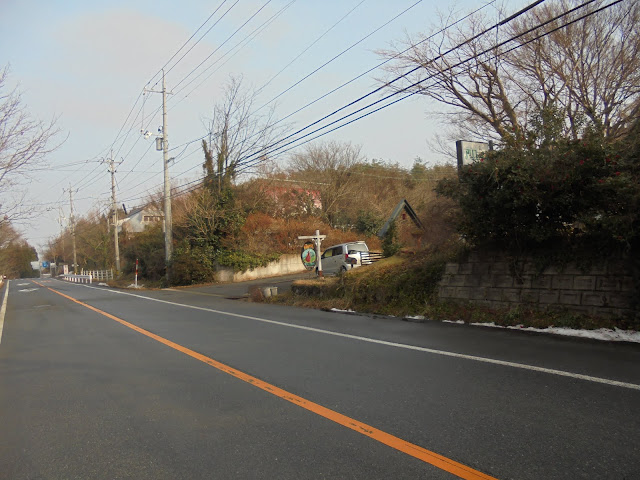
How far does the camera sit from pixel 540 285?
8.64m

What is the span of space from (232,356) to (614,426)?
16.6ft

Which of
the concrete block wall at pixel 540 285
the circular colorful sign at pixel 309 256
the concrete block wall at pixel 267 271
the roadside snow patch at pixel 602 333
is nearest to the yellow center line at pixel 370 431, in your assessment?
the roadside snow patch at pixel 602 333

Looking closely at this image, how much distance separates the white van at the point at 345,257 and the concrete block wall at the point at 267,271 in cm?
928

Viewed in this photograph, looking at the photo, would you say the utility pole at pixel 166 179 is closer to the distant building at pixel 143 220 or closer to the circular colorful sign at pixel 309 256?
the distant building at pixel 143 220

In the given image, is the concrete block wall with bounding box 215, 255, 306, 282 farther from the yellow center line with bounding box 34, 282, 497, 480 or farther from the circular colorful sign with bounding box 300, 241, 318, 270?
the yellow center line with bounding box 34, 282, 497, 480

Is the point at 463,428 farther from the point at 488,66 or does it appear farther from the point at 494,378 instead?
the point at 488,66

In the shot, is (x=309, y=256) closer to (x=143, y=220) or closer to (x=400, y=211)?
(x=400, y=211)

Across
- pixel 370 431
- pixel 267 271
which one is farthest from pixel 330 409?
pixel 267 271

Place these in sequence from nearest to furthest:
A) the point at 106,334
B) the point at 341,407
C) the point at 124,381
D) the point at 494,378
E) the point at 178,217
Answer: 1. the point at 341,407
2. the point at 494,378
3. the point at 124,381
4. the point at 106,334
5. the point at 178,217

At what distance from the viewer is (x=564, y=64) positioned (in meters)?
16.7

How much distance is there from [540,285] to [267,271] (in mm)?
23587

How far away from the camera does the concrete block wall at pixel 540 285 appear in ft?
24.6

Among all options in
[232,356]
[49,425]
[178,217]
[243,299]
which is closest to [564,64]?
[243,299]

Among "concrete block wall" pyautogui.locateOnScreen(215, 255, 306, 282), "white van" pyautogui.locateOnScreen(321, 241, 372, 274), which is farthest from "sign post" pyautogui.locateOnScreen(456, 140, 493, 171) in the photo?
"concrete block wall" pyautogui.locateOnScreen(215, 255, 306, 282)
